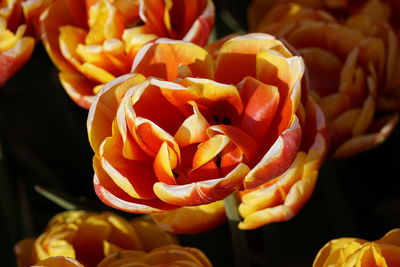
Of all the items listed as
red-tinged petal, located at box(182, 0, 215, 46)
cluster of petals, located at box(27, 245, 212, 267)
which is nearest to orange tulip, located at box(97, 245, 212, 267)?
cluster of petals, located at box(27, 245, 212, 267)

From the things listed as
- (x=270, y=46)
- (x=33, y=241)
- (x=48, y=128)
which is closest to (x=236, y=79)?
(x=270, y=46)

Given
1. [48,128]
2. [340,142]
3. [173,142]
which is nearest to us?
[173,142]

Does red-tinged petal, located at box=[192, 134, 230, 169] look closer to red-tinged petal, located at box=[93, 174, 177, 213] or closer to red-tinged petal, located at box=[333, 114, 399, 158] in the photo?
red-tinged petal, located at box=[93, 174, 177, 213]

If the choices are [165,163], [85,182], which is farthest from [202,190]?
[85,182]

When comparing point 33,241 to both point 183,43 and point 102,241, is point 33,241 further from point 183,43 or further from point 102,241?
point 183,43

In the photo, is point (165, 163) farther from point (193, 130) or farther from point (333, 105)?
point (333, 105)

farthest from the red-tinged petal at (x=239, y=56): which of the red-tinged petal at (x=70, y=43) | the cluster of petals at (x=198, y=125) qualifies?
the red-tinged petal at (x=70, y=43)
